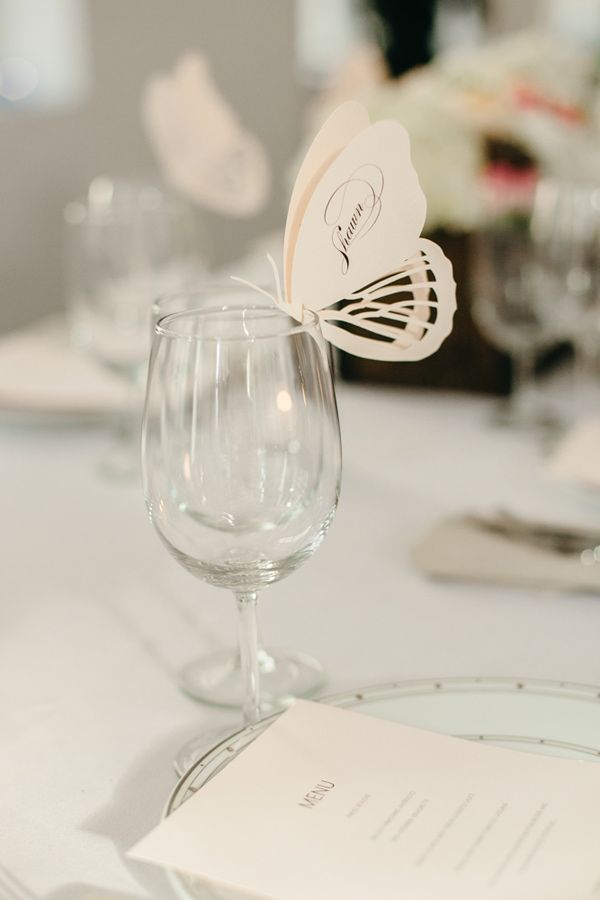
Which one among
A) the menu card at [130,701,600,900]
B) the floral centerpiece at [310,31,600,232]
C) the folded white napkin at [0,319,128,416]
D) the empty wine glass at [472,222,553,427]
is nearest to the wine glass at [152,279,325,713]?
the menu card at [130,701,600,900]

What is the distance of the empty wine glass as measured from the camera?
1299 millimetres

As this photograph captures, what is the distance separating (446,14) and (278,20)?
51.0 inches

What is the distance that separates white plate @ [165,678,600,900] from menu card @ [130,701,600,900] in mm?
24

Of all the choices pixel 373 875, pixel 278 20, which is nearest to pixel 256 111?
pixel 278 20

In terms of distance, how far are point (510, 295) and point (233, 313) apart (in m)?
0.73

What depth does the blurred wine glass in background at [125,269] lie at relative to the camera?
46.0 inches

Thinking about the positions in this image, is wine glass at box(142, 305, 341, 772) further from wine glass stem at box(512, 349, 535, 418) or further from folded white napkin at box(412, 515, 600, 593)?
wine glass stem at box(512, 349, 535, 418)

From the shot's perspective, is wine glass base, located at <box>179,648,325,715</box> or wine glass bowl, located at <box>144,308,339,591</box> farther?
wine glass base, located at <box>179,648,325,715</box>

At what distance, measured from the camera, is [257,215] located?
173 inches

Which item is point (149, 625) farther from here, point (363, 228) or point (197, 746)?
point (363, 228)

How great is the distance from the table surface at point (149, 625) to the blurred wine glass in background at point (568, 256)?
178 millimetres

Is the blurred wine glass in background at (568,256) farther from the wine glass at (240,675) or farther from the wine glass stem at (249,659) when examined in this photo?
the wine glass stem at (249,659)

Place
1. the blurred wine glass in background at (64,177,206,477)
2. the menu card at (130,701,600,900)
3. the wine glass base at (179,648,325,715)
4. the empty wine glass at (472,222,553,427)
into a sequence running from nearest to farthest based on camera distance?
1. the menu card at (130,701,600,900)
2. the wine glass base at (179,648,325,715)
3. the blurred wine glass in background at (64,177,206,477)
4. the empty wine glass at (472,222,553,427)

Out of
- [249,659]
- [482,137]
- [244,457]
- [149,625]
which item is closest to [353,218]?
[244,457]
